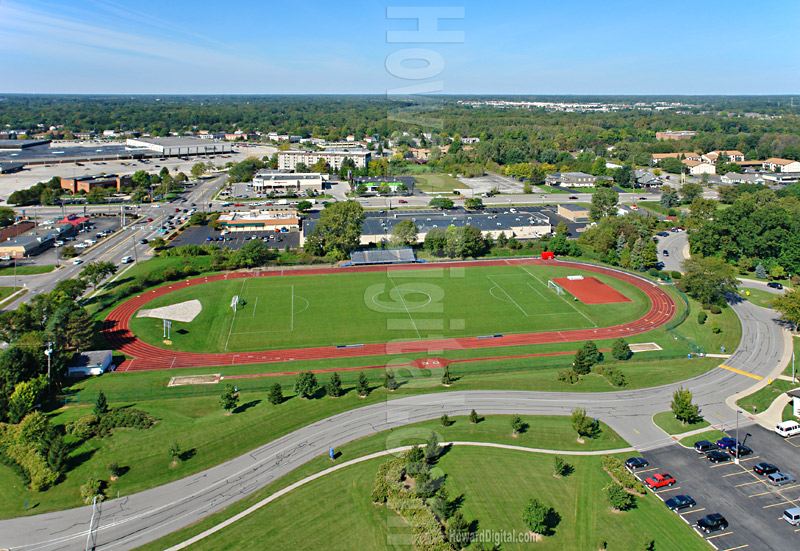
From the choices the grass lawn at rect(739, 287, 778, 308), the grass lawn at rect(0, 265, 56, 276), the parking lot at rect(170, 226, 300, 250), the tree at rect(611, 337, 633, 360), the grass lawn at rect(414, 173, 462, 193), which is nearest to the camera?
the tree at rect(611, 337, 633, 360)

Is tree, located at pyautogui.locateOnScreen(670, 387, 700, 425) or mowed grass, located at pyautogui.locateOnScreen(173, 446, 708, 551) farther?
tree, located at pyautogui.locateOnScreen(670, 387, 700, 425)

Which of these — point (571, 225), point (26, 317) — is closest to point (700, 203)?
point (571, 225)

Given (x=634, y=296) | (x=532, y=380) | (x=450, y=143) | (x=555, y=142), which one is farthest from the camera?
(x=555, y=142)

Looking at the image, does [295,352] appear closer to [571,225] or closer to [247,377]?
[247,377]

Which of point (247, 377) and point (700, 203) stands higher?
point (700, 203)

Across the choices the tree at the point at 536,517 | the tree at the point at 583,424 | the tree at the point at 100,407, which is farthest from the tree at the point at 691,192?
the tree at the point at 100,407

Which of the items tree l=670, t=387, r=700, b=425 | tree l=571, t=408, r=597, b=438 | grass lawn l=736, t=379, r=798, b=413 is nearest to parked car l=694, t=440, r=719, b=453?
tree l=670, t=387, r=700, b=425

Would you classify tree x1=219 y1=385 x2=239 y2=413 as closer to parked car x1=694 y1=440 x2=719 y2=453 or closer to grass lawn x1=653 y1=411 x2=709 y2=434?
grass lawn x1=653 y1=411 x2=709 y2=434

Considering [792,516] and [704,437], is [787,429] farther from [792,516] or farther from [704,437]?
[792,516]

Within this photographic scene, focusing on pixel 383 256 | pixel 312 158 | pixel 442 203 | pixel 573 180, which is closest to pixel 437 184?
pixel 573 180
